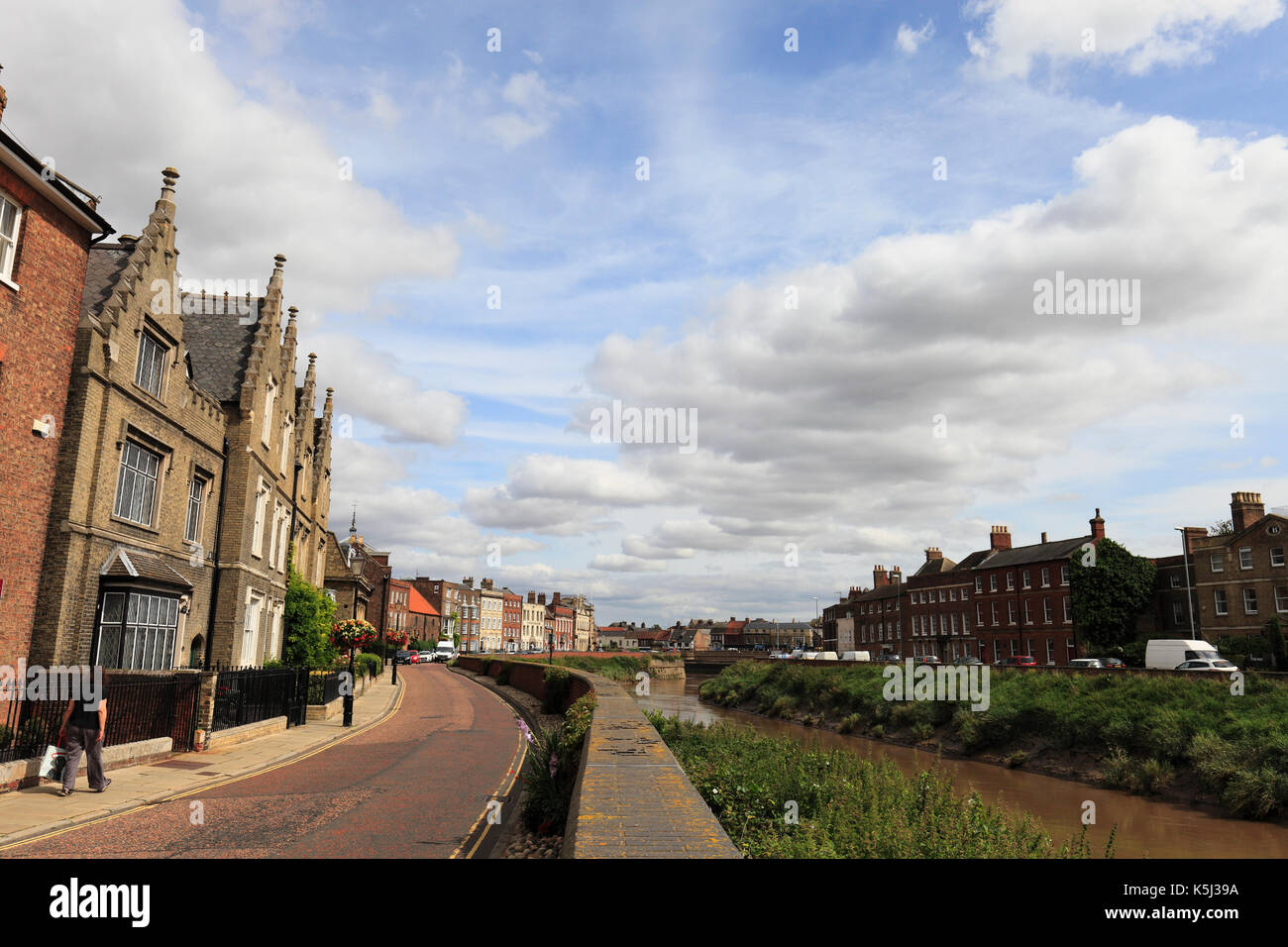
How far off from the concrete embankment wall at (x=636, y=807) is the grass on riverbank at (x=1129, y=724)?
65.5 feet

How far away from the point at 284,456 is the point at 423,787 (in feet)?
67.9

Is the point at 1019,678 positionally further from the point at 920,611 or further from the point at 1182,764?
the point at 920,611

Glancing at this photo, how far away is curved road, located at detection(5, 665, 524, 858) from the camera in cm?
925

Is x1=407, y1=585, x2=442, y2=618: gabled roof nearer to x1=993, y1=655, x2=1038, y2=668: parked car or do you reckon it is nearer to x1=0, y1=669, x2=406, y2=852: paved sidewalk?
x1=993, y1=655, x2=1038, y2=668: parked car

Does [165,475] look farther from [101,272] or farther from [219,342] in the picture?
[219,342]

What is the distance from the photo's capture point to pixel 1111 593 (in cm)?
5650

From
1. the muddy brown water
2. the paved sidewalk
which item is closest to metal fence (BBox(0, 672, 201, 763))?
the paved sidewalk

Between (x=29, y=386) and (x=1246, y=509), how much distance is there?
214 feet

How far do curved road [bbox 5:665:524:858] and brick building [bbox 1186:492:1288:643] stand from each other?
166 feet

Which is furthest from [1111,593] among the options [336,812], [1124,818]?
Answer: [336,812]

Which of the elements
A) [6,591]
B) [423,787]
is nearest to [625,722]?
[423,787]

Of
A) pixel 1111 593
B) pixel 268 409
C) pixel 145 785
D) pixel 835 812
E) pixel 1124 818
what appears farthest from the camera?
pixel 1111 593

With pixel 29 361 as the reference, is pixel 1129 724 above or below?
below
